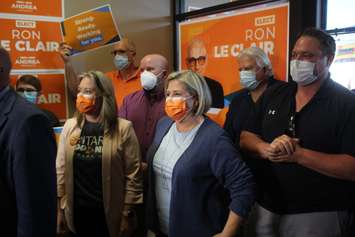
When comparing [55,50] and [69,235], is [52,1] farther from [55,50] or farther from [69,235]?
[69,235]

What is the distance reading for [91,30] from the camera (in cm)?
298

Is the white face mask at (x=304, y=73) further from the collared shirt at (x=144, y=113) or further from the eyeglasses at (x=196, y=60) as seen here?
the eyeglasses at (x=196, y=60)

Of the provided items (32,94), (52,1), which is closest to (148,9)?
(52,1)

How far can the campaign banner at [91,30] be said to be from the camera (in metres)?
2.93

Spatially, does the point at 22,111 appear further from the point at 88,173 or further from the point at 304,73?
the point at 304,73

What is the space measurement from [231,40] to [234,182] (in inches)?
82.0

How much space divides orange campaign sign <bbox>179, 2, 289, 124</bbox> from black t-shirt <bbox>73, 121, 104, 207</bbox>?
164 cm

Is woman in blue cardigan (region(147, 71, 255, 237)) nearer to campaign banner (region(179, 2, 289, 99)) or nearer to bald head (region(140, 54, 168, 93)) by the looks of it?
bald head (region(140, 54, 168, 93))

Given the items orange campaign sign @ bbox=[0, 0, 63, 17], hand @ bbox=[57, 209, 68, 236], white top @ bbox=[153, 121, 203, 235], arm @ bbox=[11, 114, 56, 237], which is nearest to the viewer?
arm @ bbox=[11, 114, 56, 237]

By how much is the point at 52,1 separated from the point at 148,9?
104 cm

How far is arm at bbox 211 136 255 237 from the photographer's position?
1.65 meters

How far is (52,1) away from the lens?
3289 millimetres

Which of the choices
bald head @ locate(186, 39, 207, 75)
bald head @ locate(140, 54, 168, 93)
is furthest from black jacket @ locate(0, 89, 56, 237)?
bald head @ locate(186, 39, 207, 75)

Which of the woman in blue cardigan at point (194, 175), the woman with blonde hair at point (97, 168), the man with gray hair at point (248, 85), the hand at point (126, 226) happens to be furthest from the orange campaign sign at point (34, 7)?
the hand at point (126, 226)
